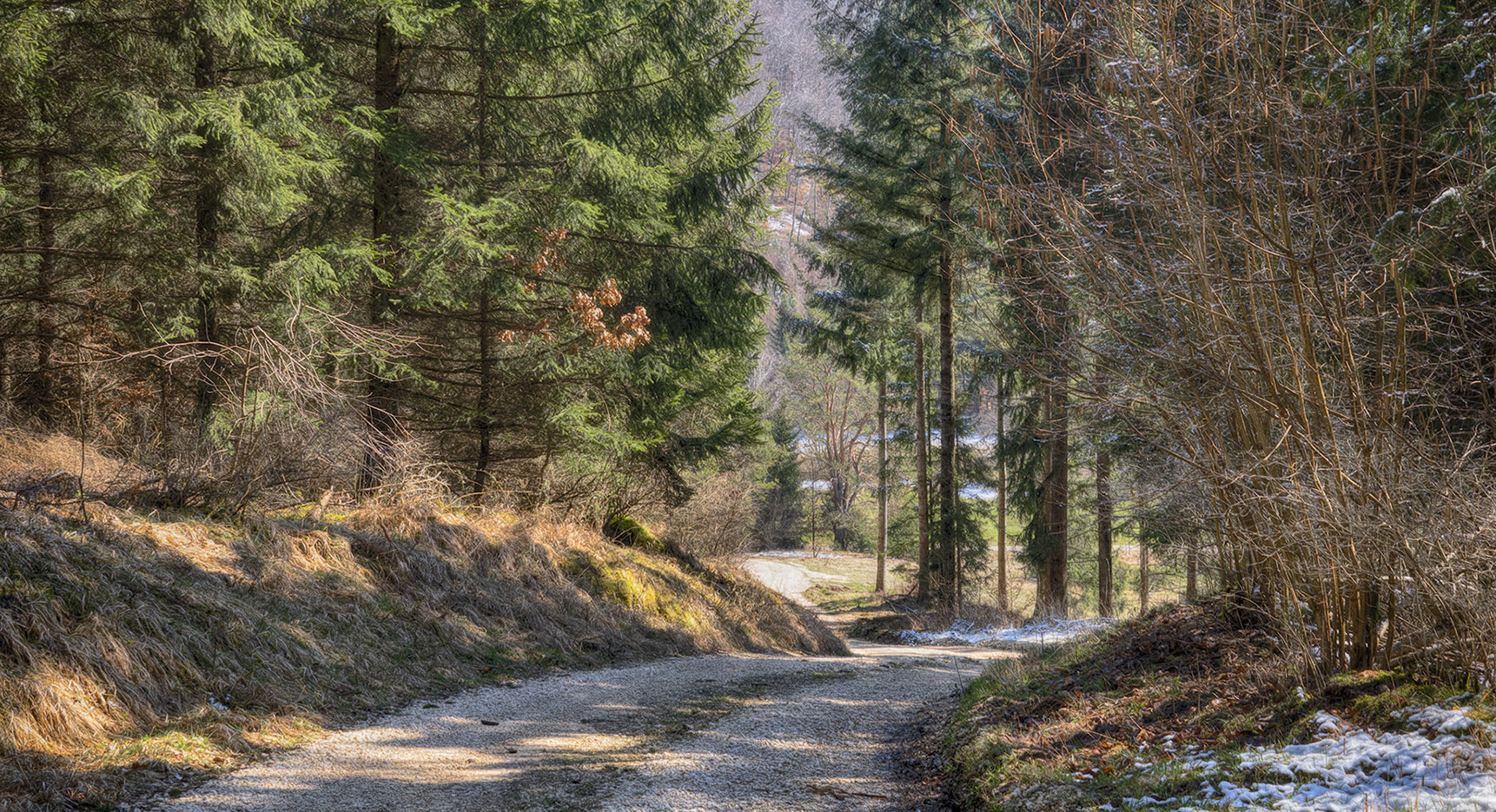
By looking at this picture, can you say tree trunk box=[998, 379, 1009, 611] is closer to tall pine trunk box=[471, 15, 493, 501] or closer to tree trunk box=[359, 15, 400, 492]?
tall pine trunk box=[471, 15, 493, 501]

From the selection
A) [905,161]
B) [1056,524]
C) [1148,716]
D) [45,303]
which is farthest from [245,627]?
[905,161]

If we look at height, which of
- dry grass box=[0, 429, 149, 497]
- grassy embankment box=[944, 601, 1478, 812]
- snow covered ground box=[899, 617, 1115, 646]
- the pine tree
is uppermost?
the pine tree

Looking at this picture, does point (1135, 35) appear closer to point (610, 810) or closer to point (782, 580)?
point (610, 810)

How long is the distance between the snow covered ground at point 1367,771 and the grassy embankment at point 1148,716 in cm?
6

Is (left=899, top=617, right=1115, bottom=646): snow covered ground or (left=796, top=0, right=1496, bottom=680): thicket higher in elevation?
(left=796, top=0, right=1496, bottom=680): thicket

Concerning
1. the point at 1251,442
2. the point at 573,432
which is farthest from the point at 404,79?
the point at 1251,442

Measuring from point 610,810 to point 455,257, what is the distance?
689 cm

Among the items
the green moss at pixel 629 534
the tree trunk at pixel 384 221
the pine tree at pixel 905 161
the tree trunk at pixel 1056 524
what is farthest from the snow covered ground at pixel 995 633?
the tree trunk at pixel 384 221

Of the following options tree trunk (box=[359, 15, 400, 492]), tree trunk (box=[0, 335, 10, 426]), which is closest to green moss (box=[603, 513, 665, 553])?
tree trunk (box=[359, 15, 400, 492])

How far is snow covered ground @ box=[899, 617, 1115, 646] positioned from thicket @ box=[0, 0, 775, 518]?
6.40 metres

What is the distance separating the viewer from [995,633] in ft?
51.8

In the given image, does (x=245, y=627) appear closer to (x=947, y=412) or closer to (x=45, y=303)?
(x=45, y=303)

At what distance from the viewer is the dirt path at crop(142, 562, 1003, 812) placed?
4.41 metres

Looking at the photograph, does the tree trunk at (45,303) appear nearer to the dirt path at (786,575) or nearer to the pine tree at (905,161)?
the pine tree at (905,161)
